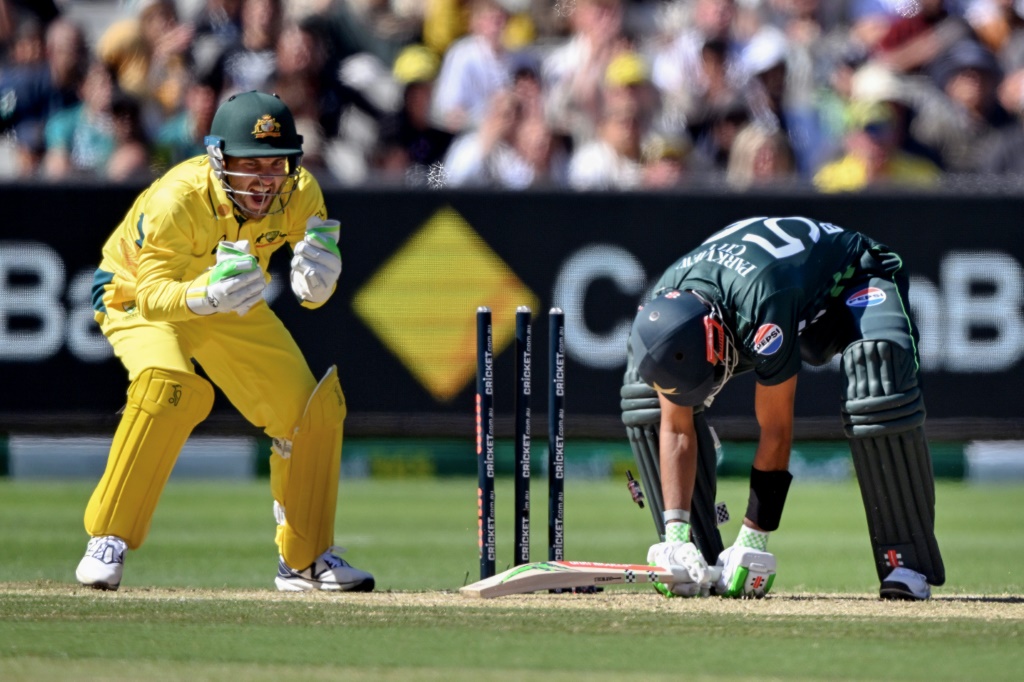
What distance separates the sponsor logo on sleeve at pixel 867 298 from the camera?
21.2 ft

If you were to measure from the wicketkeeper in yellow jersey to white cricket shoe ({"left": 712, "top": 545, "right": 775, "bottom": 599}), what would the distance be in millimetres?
1382

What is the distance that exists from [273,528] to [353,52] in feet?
16.0

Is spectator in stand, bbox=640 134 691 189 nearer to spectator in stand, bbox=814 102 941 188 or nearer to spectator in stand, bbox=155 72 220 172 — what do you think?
spectator in stand, bbox=814 102 941 188

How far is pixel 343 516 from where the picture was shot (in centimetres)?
971

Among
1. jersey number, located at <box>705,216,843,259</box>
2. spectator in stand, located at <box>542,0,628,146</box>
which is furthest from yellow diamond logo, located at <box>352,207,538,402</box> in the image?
jersey number, located at <box>705,216,843,259</box>

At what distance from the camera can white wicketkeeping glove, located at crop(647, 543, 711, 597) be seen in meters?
6.34

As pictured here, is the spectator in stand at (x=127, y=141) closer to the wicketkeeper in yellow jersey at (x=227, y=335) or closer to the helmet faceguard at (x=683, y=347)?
the wicketkeeper in yellow jersey at (x=227, y=335)

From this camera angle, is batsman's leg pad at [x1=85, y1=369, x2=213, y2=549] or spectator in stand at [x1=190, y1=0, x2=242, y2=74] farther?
spectator in stand at [x1=190, y1=0, x2=242, y2=74]

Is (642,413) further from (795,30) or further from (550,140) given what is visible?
(795,30)

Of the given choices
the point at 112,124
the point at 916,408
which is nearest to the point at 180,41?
the point at 112,124

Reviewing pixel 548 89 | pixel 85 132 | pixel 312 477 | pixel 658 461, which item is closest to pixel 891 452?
pixel 658 461

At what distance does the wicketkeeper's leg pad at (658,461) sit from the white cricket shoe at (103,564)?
2.02 metres

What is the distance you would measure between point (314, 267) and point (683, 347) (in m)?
1.48

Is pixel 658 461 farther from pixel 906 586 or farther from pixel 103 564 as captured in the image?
pixel 103 564
